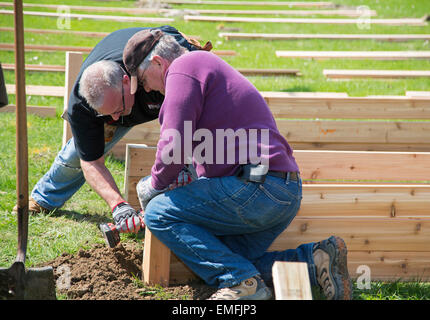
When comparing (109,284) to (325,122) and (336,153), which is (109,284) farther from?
(325,122)

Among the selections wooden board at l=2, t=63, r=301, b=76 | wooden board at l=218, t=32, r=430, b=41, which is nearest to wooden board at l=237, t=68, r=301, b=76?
wooden board at l=2, t=63, r=301, b=76

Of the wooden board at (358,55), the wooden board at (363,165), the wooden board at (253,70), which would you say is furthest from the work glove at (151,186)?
the wooden board at (358,55)

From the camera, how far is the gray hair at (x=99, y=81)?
9.38 feet

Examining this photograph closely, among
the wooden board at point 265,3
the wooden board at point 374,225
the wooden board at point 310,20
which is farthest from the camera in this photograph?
the wooden board at point 265,3

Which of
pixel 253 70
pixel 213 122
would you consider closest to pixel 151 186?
pixel 213 122

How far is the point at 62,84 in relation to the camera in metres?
7.63

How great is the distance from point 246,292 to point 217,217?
414 mm

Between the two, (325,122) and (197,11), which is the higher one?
(197,11)

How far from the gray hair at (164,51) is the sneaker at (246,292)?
4.05 feet

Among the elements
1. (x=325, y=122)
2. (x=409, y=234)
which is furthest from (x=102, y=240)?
(x=325, y=122)

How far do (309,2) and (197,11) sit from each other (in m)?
4.31

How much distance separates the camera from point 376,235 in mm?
3215

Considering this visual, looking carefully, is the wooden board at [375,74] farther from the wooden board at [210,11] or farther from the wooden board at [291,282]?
the wooden board at [210,11]

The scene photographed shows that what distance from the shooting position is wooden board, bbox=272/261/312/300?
2166 mm
